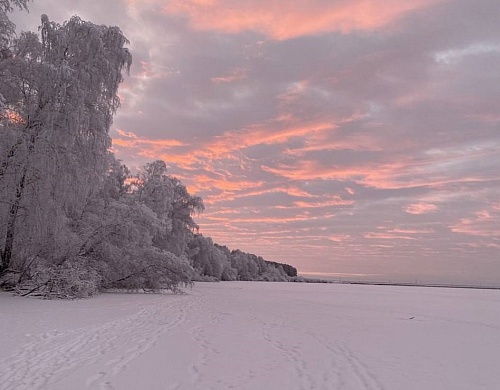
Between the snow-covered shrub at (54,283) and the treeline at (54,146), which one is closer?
the treeline at (54,146)

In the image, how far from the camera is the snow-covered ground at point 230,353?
6691 mm

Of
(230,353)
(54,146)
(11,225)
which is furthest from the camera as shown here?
(11,225)

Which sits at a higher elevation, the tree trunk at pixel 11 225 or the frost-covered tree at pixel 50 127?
the frost-covered tree at pixel 50 127

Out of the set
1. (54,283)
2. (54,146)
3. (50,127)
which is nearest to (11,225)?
(54,283)

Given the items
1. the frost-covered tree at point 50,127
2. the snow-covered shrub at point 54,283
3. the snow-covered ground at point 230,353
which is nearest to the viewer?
the snow-covered ground at point 230,353

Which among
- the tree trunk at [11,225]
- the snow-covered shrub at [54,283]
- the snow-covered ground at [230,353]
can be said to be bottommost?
the snow-covered ground at [230,353]

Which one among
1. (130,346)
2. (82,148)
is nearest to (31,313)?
(130,346)

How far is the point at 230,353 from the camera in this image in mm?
8930

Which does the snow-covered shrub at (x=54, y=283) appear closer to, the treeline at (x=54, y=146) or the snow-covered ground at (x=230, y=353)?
the treeline at (x=54, y=146)

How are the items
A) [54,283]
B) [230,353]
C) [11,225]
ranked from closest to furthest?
[230,353] < [11,225] < [54,283]

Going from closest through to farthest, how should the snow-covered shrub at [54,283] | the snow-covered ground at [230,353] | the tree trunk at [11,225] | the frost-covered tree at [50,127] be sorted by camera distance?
the snow-covered ground at [230,353], the frost-covered tree at [50,127], the tree trunk at [11,225], the snow-covered shrub at [54,283]

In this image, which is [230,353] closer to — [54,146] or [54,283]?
[54,146]

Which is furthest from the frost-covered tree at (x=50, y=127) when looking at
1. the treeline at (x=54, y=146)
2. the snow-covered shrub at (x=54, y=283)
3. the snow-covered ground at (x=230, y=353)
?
the snow-covered ground at (x=230, y=353)

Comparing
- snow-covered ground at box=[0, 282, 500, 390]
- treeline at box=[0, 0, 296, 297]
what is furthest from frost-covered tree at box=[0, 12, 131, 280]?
snow-covered ground at box=[0, 282, 500, 390]
